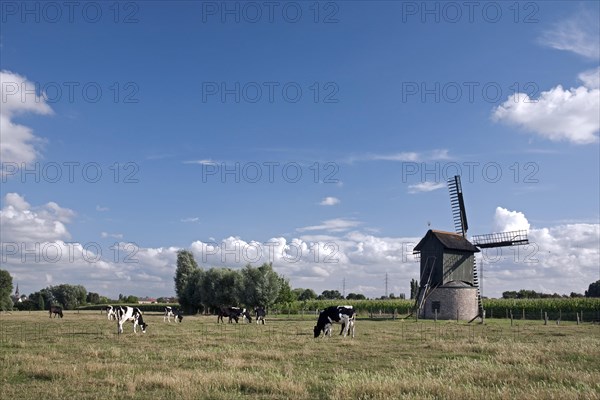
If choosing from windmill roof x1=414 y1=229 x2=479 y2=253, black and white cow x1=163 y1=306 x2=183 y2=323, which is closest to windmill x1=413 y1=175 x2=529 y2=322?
windmill roof x1=414 y1=229 x2=479 y2=253

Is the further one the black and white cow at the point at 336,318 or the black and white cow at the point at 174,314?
the black and white cow at the point at 174,314

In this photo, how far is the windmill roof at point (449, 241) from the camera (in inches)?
2440

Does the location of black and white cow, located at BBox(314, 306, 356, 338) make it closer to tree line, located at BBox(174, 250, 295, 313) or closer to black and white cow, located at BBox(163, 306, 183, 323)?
black and white cow, located at BBox(163, 306, 183, 323)

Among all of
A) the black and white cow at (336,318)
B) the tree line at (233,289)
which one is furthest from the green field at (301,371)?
the tree line at (233,289)

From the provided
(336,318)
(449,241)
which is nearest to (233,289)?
(449,241)

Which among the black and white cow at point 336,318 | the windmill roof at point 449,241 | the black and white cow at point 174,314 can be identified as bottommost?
the black and white cow at point 174,314

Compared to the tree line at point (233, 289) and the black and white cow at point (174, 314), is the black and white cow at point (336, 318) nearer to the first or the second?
the black and white cow at point (174, 314)

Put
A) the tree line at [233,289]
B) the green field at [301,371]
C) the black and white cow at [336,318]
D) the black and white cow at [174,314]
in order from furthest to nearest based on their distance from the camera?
the tree line at [233,289] < the black and white cow at [174,314] < the black and white cow at [336,318] < the green field at [301,371]

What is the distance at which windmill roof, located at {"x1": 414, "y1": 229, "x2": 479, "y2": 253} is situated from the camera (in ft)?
203

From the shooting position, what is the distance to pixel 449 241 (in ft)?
206

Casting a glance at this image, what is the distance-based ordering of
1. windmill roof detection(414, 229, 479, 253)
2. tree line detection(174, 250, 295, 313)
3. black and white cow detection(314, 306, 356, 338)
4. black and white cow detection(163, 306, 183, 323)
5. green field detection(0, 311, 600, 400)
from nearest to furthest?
green field detection(0, 311, 600, 400)
black and white cow detection(314, 306, 356, 338)
black and white cow detection(163, 306, 183, 323)
windmill roof detection(414, 229, 479, 253)
tree line detection(174, 250, 295, 313)

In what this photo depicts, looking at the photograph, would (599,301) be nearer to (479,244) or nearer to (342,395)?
(479,244)

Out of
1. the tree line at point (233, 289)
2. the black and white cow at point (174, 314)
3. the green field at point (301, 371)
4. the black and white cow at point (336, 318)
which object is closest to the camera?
the green field at point (301, 371)

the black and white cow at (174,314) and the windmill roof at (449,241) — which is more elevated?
the windmill roof at (449,241)
